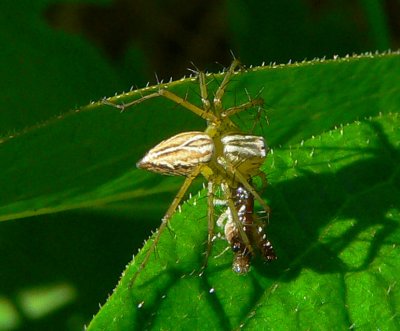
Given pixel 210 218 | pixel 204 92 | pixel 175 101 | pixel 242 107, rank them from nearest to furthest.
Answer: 1. pixel 210 218
2. pixel 175 101
3. pixel 204 92
4. pixel 242 107

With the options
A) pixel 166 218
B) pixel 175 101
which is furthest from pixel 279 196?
pixel 175 101

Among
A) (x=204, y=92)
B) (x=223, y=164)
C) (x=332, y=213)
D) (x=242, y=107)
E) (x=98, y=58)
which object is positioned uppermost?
(x=204, y=92)

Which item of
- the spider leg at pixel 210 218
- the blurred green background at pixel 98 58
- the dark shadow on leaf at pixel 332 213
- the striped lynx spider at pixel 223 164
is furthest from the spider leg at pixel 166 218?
the blurred green background at pixel 98 58

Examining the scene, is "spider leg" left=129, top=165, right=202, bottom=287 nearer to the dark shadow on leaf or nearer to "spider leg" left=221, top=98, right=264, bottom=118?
"spider leg" left=221, top=98, right=264, bottom=118

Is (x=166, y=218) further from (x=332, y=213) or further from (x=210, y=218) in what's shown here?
(x=332, y=213)

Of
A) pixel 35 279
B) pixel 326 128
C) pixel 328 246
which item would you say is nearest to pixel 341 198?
pixel 328 246

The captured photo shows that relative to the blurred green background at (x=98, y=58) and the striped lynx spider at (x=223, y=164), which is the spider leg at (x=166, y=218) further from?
the blurred green background at (x=98, y=58)
